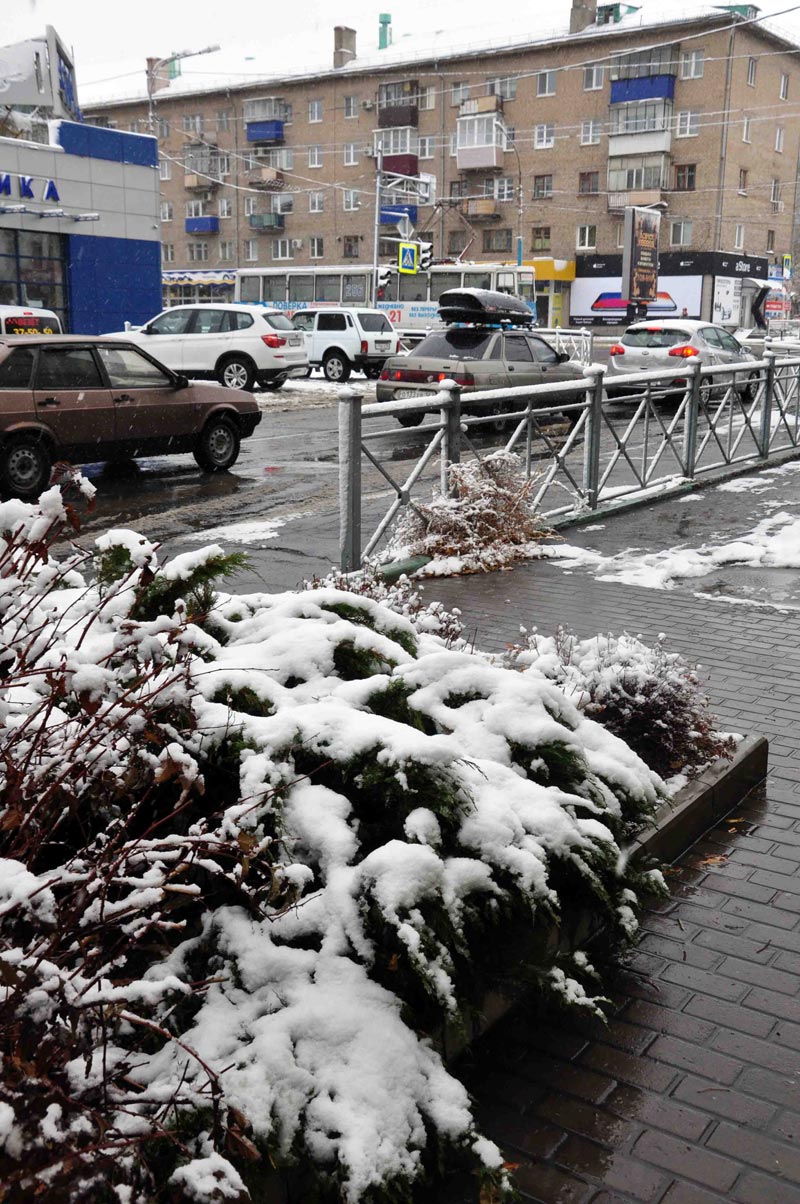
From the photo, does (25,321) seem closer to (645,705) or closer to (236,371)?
(236,371)

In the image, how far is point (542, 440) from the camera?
10211 millimetres

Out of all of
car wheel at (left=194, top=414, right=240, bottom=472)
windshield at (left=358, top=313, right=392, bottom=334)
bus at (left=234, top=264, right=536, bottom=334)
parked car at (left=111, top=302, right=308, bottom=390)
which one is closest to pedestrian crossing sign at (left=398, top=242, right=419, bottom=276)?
bus at (left=234, top=264, right=536, bottom=334)

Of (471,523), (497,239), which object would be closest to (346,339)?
(471,523)

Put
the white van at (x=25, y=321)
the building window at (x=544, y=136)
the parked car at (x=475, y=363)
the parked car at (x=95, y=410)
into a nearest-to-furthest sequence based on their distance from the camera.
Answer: the parked car at (x=95, y=410)
the parked car at (x=475, y=363)
the white van at (x=25, y=321)
the building window at (x=544, y=136)

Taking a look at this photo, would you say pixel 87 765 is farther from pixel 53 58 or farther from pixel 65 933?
pixel 53 58

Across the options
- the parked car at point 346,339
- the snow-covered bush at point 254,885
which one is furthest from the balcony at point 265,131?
the snow-covered bush at point 254,885

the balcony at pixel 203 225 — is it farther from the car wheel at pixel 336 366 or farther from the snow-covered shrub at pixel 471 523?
the snow-covered shrub at pixel 471 523

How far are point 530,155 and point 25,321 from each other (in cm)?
5000

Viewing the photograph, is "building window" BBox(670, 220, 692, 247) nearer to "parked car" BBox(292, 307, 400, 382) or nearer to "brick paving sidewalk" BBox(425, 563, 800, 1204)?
"parked car" BBox(292, 307, 400, 382)

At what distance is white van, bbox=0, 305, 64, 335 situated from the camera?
67.2ft

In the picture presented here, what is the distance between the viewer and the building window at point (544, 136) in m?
64.6

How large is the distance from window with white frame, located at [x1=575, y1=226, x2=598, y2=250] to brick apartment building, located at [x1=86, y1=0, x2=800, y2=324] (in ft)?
0.24

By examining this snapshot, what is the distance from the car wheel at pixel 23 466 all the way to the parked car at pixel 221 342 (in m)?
13.4

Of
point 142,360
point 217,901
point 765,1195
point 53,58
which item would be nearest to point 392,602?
point 217,901
